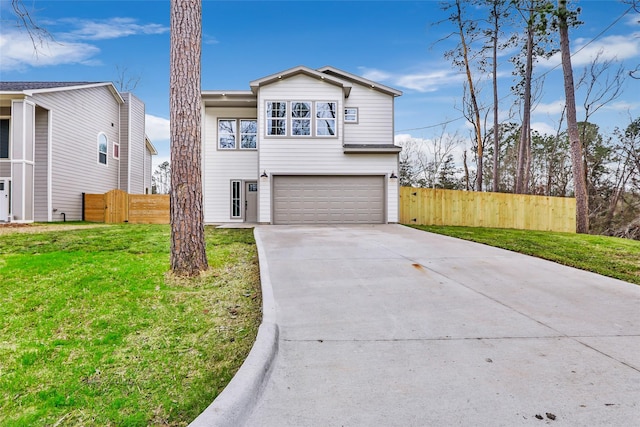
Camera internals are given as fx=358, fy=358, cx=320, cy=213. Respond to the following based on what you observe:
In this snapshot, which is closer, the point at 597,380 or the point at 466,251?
the point at 597,380

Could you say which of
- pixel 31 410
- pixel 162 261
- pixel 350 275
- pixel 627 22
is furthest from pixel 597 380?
pixel 627 22

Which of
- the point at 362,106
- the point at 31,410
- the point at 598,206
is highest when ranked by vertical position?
the point at 362,106

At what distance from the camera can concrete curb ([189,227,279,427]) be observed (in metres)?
1.96

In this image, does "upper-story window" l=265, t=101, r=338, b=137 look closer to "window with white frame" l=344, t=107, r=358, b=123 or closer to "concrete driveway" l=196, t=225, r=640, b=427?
"window with white frame" l=344, t=107, r=358, b=123

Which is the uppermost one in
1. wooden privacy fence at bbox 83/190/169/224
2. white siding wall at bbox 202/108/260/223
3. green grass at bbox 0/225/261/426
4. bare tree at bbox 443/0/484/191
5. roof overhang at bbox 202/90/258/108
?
bare tree at bbox 443/0/484/191

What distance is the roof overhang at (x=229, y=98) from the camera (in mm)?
14094

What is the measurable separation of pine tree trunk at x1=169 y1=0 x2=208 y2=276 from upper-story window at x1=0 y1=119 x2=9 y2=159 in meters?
13.0

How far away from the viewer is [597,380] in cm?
243

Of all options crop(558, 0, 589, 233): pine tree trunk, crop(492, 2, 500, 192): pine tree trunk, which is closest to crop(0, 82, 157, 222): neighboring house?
crop(492, 2, 500, 192): pine tree trunk

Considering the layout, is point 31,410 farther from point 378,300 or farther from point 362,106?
point 362,106

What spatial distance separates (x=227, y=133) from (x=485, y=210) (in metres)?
12.0

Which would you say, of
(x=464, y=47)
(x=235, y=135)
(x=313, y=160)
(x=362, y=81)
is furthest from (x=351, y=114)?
(x=464, y=47)

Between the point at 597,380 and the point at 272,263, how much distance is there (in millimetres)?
4525

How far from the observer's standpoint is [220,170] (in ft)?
49.5
